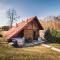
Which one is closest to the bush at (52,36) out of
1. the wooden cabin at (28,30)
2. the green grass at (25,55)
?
the wooden cabin at (28,30)

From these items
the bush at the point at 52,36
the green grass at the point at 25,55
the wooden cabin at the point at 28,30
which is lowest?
the green grass at the point at 25,55

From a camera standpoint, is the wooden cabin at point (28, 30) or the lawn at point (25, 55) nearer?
the lawn at point (25, 55)

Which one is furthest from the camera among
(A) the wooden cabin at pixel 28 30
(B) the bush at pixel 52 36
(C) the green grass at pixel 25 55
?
(B) the bush at pixel 52 36

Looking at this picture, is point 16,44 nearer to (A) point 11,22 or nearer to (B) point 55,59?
(B) point 55,59

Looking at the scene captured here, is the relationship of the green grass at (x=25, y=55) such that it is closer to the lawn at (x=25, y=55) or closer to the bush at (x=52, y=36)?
the lawn at (x=25, y=55)

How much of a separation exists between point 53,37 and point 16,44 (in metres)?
9.07

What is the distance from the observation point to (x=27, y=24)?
30781 millimetres

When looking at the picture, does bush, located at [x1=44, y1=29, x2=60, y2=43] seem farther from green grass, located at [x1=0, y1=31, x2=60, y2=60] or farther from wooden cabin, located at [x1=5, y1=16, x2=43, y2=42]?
green grass, located at [x1=0, y1=31, x2=60, y2=60]

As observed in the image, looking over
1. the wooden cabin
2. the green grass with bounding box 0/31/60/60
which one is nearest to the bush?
the wooden cabin

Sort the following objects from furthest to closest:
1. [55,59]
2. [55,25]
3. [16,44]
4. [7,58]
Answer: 1. [55,25]
2. [16,44]
3. [55,59]
4. [7,58]

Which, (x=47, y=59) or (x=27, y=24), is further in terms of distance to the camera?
(x=27, y=24)

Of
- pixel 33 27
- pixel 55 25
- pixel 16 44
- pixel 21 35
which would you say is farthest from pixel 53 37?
pixel 55 25

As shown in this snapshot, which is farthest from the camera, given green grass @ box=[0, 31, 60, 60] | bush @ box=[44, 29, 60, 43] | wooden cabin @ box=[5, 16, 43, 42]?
bush @ box=[44, 29, 60, 43]

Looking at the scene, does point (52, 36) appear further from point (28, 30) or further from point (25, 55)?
point (25, 55)
